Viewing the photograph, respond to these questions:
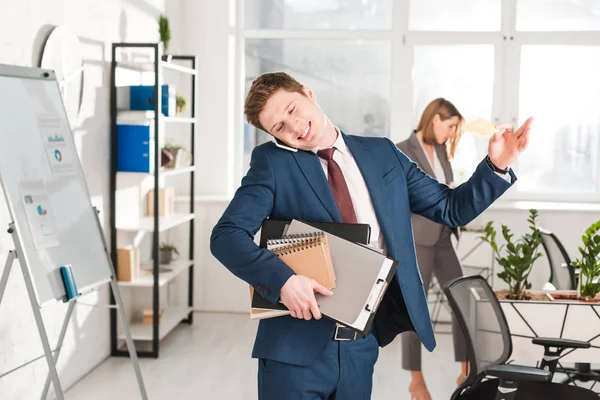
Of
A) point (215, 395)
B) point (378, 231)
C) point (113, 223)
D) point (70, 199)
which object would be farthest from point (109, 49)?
point (378, 231)

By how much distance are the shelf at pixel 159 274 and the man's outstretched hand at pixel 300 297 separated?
10.1 feet

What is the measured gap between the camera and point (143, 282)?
465cm

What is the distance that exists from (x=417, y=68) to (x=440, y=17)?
438 mm

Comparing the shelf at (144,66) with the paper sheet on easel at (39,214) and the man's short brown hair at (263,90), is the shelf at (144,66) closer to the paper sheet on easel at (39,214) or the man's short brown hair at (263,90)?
the paper sheet on easel at (39,214)

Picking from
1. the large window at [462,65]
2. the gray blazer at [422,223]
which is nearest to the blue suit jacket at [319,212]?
the gray blazer at [422,223]

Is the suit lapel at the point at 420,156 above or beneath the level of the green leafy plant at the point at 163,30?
beneath

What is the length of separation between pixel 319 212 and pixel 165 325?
134 inches

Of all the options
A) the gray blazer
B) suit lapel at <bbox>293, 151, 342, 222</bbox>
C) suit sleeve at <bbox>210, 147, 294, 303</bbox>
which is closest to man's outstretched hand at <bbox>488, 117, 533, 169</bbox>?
suit lapel at <bbox>293, 151, 342, 222</bbox>

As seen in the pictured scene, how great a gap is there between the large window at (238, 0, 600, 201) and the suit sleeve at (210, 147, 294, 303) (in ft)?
14.6

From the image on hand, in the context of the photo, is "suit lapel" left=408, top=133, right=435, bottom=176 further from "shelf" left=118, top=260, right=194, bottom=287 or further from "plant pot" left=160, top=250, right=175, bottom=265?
"plant pot" left=160, top=250, right=175, bottom=265

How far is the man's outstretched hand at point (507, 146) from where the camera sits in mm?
1827

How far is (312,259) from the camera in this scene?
5.63ft

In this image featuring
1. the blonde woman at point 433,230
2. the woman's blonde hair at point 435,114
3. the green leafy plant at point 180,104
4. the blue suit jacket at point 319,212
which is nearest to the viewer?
the blue suit jacket at point 319,212

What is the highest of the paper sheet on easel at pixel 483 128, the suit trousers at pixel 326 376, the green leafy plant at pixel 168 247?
the paper sheet on easel at pixel 483 128
